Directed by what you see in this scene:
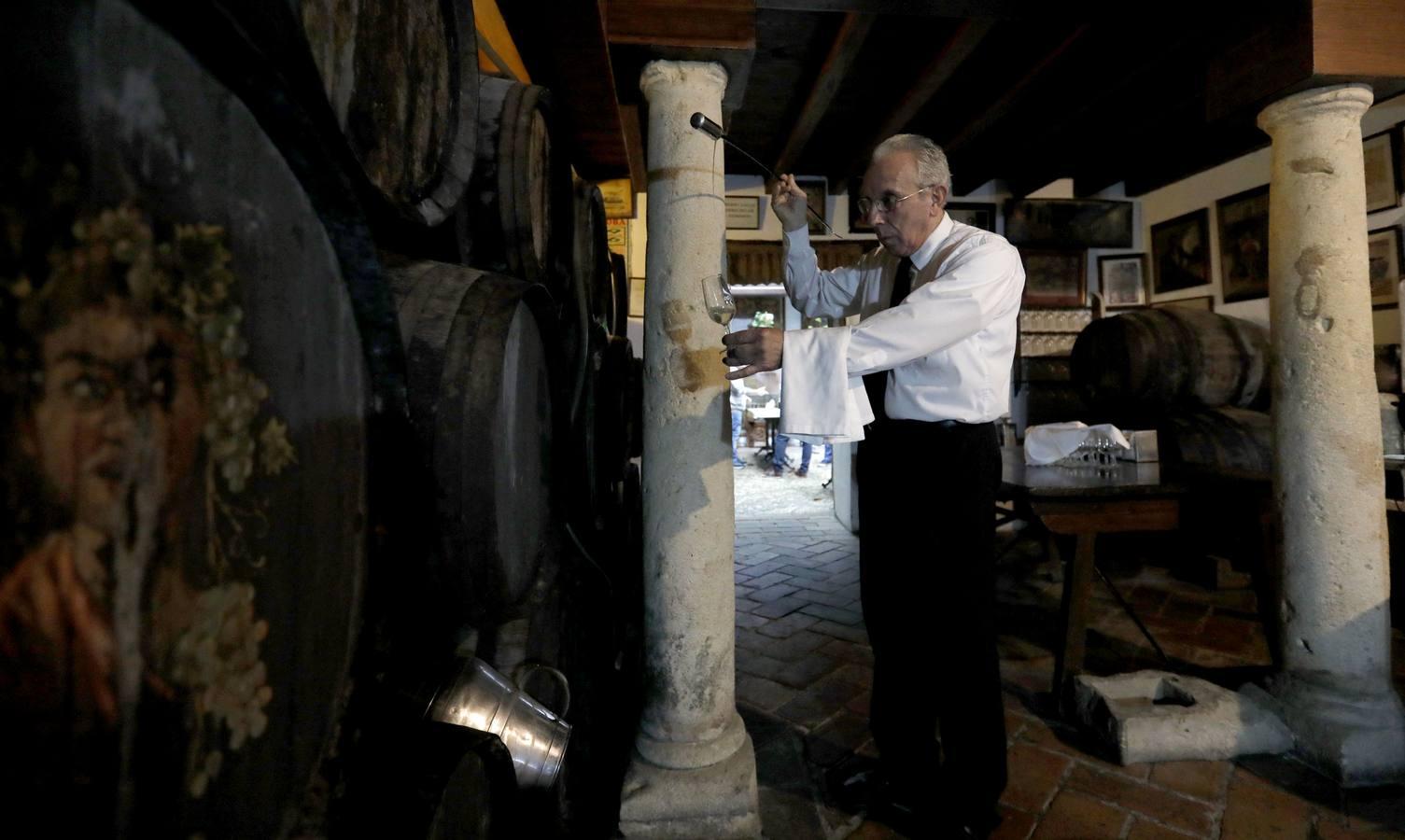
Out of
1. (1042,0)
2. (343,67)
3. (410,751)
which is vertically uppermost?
(1042,0)

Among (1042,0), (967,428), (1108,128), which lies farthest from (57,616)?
(1108,128)

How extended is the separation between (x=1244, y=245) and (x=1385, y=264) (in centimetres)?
117

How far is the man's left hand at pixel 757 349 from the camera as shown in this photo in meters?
1.78

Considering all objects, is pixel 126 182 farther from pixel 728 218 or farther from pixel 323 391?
Answer: pixel 728 218

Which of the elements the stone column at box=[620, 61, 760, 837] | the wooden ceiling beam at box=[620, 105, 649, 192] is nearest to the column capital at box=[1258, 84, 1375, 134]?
the stone column at box=[620, 61, 760, 837]

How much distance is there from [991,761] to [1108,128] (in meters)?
5.44

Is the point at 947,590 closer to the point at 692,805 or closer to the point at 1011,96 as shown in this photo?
the point at 692,805

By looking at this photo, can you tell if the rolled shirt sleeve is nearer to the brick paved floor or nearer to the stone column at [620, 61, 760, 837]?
the stone column at [620, 61, 760, 837]

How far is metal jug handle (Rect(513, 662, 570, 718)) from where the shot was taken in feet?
5.63

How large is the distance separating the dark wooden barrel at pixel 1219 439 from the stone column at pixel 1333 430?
2031 millimetres

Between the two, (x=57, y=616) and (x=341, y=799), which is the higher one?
(x=57, y=616)

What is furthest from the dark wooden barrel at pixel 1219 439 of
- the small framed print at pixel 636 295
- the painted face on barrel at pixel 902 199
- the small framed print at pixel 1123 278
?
the small framed print at pixel 636 295

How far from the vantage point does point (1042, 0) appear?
267 cm

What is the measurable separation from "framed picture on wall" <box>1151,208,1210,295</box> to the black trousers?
6074 mm
